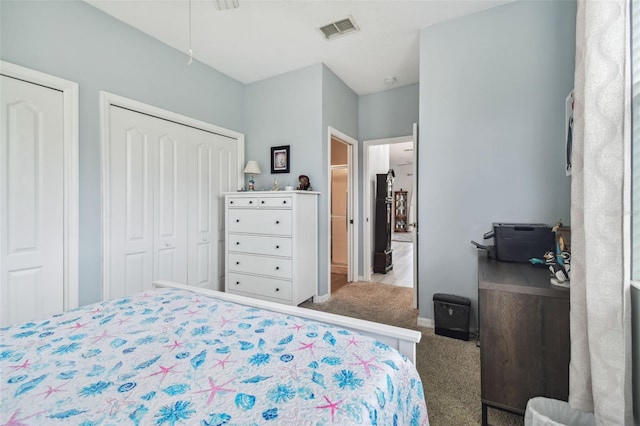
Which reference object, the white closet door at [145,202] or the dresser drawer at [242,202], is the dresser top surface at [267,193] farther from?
the white closet door at [145,202]

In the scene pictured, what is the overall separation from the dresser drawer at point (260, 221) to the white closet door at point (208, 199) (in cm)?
29

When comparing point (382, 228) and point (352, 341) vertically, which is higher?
point (382, 228)

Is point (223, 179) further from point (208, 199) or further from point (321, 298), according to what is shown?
point (321, 298)

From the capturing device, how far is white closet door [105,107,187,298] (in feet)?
8.01

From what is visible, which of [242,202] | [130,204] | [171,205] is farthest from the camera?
[242,202]

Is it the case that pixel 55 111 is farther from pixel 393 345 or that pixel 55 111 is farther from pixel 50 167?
pixel 393 345

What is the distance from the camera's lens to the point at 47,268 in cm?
204

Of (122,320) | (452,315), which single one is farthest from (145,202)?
(452,315)

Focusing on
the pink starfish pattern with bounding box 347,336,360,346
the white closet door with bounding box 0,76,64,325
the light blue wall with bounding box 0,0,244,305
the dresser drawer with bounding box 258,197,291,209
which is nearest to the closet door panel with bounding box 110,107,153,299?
the light blue wall with bounding box 0,0,244,305

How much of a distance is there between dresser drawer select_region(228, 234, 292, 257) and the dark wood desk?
1921 mm

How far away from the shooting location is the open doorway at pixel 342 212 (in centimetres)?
416

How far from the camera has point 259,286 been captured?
309 centimetres

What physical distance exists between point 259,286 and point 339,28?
2.72 m

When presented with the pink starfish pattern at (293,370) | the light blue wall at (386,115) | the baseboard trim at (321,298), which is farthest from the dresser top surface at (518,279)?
the light blue wall at (386,115)
